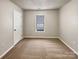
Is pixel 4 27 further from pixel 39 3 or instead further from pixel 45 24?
pixel 45 24

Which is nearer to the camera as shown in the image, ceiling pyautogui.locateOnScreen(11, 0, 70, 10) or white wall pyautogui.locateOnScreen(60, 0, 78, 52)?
white wall pyautogui.locateOnScreen(60, 0, 78, 52)

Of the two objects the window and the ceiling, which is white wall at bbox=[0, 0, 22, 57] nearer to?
the ceiling

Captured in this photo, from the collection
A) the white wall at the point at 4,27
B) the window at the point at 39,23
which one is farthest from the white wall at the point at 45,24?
the white wall at the point at 4,27

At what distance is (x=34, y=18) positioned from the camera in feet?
31.0

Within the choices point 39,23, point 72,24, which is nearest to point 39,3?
point 72,24

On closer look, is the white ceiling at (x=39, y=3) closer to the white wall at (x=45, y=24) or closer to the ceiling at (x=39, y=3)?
the ceiling at (x=39, y=3)

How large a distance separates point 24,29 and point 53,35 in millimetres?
2382

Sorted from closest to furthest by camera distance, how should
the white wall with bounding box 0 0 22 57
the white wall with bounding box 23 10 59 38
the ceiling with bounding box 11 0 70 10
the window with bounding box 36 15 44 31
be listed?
1. the white wall with bounding box 0 0 22 57
2. the ceiling with bounding box 11 0 70 10
3. the white wall with bounding box 23 10 59 38
4. the window with bounding box 36 15 44 31

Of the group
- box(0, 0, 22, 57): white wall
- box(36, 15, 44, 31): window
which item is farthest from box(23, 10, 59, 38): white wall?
box(0, 0, 22, 57): white wall

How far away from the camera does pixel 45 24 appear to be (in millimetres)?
9453

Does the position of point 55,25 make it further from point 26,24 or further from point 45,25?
point 26,24

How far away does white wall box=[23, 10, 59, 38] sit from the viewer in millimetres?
9352

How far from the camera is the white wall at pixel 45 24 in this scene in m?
9.35

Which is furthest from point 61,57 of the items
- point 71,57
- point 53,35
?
point 53,35
